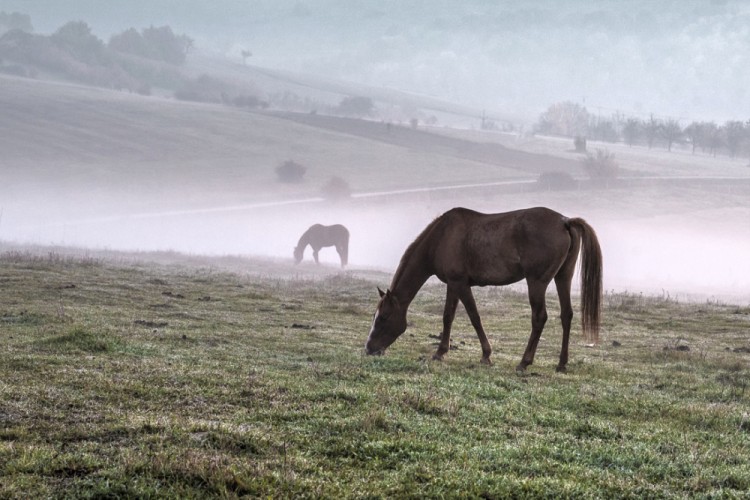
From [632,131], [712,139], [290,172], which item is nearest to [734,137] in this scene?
[712,139]

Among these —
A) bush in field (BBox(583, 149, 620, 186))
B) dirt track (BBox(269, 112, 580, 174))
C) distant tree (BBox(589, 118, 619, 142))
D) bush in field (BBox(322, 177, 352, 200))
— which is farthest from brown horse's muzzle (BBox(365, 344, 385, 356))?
distant tree (BBox(589, 118, 619, 142))

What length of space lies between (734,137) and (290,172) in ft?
344

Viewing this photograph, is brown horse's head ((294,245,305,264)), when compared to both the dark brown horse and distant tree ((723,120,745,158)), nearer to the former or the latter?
the dark brown horse

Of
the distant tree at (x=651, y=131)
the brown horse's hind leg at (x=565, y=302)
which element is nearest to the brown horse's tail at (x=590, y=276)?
the brown horse's hind leg at (x=565, y=302)

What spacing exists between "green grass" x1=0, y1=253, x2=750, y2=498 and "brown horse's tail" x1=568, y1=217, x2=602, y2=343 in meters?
0.90

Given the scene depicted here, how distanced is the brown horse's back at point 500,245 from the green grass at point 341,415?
176 centimetres

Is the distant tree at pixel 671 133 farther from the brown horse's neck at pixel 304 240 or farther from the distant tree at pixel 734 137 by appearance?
the brown horse's neck at pixel 304 240

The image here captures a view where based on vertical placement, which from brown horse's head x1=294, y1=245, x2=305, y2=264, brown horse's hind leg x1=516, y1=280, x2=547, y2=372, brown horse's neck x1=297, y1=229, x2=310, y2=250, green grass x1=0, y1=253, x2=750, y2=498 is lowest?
brown horse's head x1=294, y1=245, x2=305, y2=264

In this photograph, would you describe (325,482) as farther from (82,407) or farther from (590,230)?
(590,230)

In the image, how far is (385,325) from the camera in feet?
49.7

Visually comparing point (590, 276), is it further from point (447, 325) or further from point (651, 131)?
point (651, 131)

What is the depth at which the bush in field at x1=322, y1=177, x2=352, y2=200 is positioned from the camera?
109 metres

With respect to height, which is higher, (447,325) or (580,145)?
(580,145)

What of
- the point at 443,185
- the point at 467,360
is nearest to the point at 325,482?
the point at 467,360
